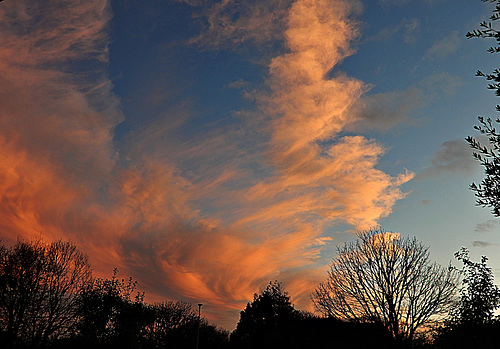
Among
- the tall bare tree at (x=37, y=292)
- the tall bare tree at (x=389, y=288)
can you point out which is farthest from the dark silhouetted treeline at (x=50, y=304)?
the tall bare tree at (x=389, y=288)

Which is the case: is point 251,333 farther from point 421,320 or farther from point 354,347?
point 421,320

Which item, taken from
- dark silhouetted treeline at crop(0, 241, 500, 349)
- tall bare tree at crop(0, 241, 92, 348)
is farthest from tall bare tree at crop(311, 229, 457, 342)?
tall bare tree at crop(0, 241, 92, 348)

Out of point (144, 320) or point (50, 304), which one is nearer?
point (50, 304)

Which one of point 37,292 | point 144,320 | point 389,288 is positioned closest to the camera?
point 389,288

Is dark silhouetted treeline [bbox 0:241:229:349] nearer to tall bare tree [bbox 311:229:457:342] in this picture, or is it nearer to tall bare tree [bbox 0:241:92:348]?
tall bare tree [bbox 0:241:92:348]

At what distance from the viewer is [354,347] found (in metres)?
33.7

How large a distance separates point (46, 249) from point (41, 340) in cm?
820

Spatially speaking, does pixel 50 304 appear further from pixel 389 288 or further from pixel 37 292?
pixel 389 288

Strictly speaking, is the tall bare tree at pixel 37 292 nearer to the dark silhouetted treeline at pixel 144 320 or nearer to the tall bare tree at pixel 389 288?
the dark silhouetted treeline at pixel 144 320

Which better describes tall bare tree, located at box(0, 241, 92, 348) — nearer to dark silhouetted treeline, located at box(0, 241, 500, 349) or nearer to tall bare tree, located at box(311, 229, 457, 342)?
dark silhouetted treeline, located at box(0, 241, 500, 349)

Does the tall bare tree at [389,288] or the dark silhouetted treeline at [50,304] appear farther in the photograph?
the dark silhouetted treeline at [50,304]

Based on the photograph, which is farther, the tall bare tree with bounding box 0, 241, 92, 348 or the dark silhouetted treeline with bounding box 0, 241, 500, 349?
the tall bare tree with bounding box 0, 241, 92, 348

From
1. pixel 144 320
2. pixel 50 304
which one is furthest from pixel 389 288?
pixel 144 320

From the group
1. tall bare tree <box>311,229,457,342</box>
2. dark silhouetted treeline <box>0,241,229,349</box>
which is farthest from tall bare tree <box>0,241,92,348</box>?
tall bare tree <box>311,229,457,342</box>
